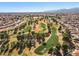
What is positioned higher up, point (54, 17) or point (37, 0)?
point (37, 0)

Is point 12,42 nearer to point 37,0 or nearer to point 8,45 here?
point 8,45

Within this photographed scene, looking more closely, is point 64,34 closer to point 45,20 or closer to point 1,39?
point 45,20

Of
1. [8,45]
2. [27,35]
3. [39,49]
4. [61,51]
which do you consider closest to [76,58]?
[61,51]

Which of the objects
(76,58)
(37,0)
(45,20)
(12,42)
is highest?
(37,0)

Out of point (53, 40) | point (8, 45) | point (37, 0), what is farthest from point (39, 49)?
point (37, 0)

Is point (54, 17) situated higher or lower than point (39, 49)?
higher

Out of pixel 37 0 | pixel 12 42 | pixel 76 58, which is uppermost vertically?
pixel 37 0
